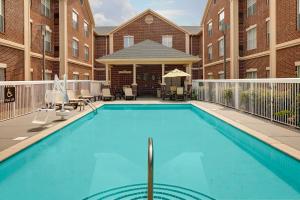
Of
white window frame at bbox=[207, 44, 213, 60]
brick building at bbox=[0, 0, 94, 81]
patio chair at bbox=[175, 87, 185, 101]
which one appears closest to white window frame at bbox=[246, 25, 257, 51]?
patio chair at bbox=[175, 87, 185, 101]

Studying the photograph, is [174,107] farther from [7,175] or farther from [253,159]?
[7,175]

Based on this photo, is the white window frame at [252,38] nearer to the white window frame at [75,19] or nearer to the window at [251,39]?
the window at [251,39]

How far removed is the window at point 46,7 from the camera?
22.8 metres

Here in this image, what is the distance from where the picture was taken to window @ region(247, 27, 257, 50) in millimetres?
Result: 23031

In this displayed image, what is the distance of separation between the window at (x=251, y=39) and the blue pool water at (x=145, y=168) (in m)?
14.7

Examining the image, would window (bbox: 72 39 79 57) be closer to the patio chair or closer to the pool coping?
the patio chair

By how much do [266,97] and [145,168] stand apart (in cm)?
674

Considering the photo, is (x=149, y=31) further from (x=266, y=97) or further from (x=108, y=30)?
(x=266, y=97)

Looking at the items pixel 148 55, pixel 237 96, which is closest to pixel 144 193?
pixel 237 96

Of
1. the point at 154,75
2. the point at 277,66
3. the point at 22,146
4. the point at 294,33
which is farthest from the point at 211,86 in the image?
the point at 22,146

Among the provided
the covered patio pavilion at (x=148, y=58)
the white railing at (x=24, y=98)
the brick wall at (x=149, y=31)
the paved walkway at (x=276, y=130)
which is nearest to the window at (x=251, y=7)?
the covered patio pavilion at (x=148, y=58)

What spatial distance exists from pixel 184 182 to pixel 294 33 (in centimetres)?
1332

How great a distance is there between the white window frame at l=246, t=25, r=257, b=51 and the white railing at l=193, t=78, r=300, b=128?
6615 millimetres

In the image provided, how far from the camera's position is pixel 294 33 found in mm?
15773
